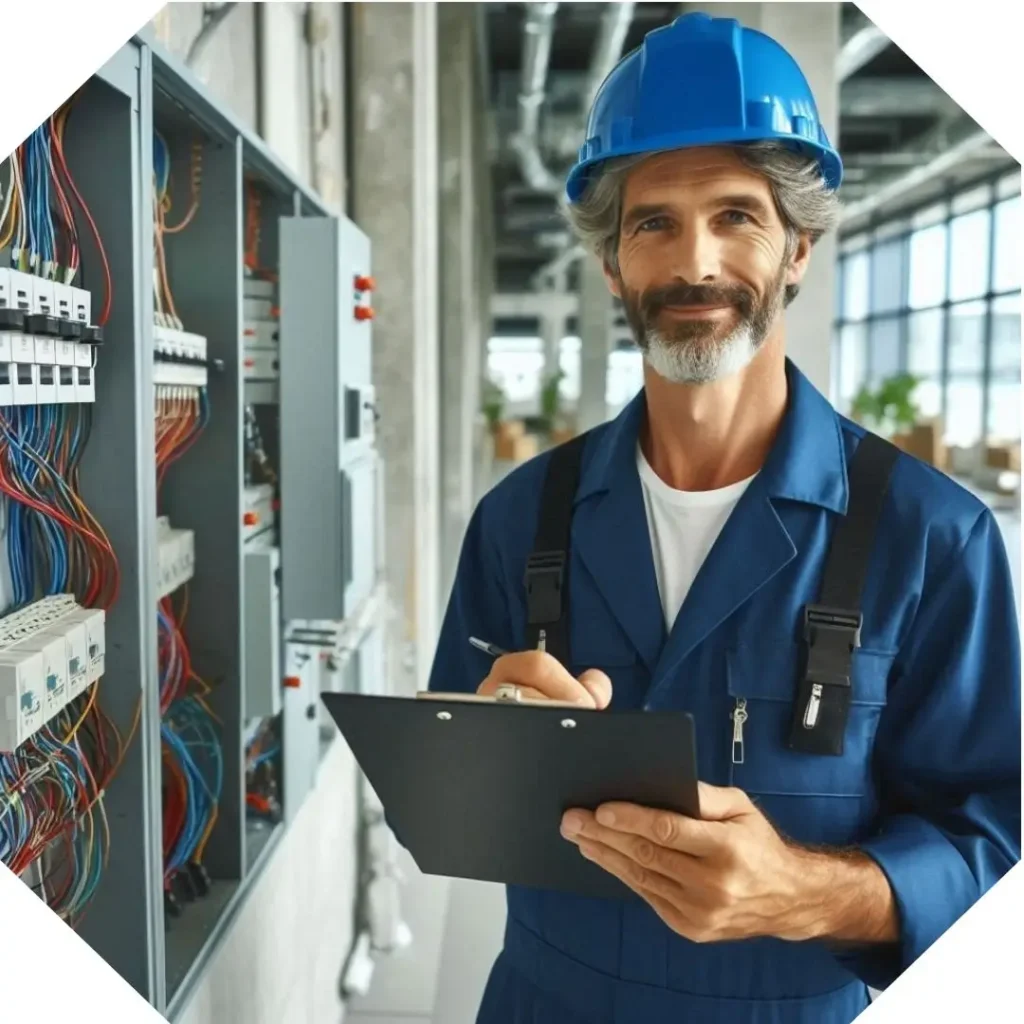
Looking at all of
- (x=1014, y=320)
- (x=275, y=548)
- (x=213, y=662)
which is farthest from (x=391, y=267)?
(x=1014, y=320)

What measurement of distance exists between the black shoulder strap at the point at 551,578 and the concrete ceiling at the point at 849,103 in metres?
5.45

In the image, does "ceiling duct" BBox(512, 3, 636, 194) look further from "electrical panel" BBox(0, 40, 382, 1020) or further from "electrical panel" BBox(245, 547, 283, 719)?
"electrical panel" BBox(245, 547, 283, 719)

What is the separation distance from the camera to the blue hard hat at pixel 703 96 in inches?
50.2

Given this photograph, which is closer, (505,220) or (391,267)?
(391,267)

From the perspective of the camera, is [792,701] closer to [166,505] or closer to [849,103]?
[166,505]

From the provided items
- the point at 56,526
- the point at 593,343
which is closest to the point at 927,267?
the point at 593,343

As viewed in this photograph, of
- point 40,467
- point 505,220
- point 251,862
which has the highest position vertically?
point 505,220

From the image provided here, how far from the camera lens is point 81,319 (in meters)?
1.24

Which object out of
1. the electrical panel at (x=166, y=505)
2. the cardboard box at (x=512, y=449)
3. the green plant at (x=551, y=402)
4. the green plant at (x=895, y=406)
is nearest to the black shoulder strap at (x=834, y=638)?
the electrical panel at (x=166, y=505)

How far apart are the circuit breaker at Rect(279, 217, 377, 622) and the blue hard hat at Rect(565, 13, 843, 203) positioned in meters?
0.93

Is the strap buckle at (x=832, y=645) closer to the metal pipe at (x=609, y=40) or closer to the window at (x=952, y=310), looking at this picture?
the metal pipe at (x=609, y=40)

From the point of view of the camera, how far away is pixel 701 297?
1293 millimetres

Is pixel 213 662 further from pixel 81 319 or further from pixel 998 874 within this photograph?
pixel 998 874

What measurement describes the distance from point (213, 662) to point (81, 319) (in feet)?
2.57
